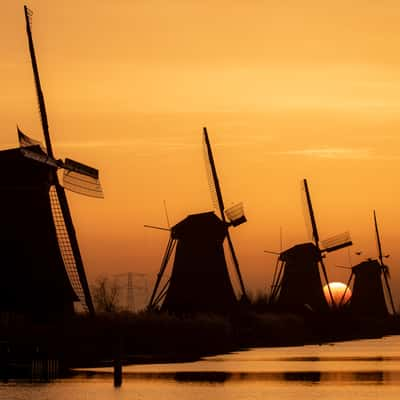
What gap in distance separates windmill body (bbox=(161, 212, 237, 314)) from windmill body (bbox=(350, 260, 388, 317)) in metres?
57.2

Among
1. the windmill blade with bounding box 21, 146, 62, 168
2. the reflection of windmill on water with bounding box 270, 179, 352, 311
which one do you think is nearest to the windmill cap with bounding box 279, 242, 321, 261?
the reflection of windmill on water with bounding box 270, 179, 352, 311

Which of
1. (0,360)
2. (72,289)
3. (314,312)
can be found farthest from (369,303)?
(0,360)

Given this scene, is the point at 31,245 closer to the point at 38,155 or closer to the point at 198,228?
the point at 38,155

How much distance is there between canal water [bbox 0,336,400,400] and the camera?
38281 mm

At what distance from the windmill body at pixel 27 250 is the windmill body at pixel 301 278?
174 feet

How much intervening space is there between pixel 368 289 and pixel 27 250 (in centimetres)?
8508

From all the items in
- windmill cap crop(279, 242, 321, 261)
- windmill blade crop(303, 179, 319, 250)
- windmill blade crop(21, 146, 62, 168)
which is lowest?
windmill blade crop(21, 146, 62, 168)

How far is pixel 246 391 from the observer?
40812 millimetres

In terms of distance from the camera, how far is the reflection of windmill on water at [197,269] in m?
79.8

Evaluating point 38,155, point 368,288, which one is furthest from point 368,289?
point 38,155

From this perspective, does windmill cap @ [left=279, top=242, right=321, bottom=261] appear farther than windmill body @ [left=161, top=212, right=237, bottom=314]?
Yes

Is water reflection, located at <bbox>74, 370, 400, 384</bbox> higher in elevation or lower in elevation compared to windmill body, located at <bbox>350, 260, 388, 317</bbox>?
lower

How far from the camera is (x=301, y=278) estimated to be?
10731cm

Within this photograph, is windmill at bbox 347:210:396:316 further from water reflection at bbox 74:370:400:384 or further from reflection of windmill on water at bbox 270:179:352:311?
water reflection at bbox 74:370:400:384
